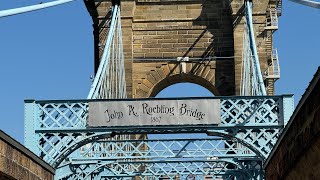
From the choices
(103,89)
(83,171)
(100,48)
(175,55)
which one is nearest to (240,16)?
(175,55)

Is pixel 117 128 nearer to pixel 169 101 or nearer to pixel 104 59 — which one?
pixel 169 101

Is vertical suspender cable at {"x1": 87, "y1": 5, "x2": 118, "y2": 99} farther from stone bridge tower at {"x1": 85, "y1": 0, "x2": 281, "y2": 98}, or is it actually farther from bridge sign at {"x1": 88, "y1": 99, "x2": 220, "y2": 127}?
bridge sign at {"x1": 88, "y1": 99, "x2": 220, "y2": 127}

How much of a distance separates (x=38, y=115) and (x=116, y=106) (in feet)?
6.00

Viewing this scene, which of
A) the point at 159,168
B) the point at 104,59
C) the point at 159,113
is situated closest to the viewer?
the point at 159,113

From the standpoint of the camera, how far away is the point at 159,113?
22953 mm

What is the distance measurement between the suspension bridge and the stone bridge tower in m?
0.04

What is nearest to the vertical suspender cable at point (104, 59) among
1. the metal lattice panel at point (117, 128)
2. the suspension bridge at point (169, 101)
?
the suspension bridge at point (169, 101)

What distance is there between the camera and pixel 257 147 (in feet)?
76.2

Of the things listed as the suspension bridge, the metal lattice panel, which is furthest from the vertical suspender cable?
the metal lattice panel

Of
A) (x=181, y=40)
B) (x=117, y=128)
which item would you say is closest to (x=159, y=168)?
(x=181, y=40)

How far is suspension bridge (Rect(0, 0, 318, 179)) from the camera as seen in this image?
23031 millimetres

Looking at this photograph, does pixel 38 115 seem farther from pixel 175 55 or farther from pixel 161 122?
pixel 175 55

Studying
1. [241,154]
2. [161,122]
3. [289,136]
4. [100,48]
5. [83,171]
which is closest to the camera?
[289,136]

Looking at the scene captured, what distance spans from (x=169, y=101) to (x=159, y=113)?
1.24ft
